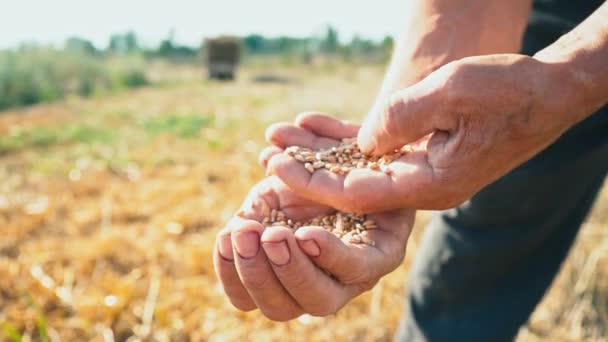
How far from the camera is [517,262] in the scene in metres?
1.86

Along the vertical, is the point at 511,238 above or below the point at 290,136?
below

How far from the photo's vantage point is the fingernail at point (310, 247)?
3.25 ft

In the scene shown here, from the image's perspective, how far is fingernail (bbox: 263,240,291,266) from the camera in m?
0.96

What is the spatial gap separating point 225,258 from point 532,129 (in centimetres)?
66

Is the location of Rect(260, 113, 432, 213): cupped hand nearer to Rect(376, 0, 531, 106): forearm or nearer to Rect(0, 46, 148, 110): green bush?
Rect(376, 0, 531, 106): forearm

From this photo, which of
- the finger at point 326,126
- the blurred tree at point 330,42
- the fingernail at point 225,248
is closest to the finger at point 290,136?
the finger at point 326,126

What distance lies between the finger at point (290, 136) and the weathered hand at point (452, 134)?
0.69 feet

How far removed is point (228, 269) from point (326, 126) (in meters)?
0.60

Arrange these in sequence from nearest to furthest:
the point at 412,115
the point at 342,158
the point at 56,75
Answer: the point at 412,115
the point at 342,158
the point at 56,75

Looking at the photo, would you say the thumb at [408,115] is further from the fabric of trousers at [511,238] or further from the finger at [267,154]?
the fabric of trousers at [511,238]

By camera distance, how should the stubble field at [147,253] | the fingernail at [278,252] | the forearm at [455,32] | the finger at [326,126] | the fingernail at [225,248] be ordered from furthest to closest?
the stubble field at [147,253]
the finger at [326,126]
the forearm at [455,32]
the fingernail at [225,248]
the fingernail at [278,252]

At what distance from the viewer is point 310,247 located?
994 mm

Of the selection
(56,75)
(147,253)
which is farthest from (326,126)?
(56,75)

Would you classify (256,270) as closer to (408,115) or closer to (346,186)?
(346,186)
